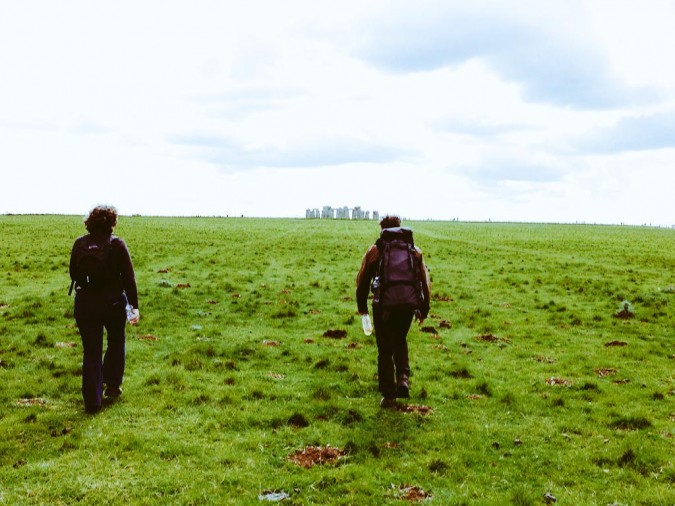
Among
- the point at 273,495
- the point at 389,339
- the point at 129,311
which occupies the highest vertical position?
the point at 129,311

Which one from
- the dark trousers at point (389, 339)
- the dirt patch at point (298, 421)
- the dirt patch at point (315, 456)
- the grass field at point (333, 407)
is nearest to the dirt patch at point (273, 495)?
the grass field at point (333, 407)

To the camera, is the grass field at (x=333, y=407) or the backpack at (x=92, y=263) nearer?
the grass field at (x=333, y=407)

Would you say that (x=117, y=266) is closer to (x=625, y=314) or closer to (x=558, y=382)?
(x=558, y=382)

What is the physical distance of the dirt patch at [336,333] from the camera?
1867 cm

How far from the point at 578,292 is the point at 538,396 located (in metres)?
18.5

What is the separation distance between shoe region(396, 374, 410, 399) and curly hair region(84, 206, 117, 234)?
22.2ft

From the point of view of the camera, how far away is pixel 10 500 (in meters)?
7.52

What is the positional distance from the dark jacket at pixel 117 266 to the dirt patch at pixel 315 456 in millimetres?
4360

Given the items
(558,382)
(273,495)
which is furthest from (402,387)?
(273,495)

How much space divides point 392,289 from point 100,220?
19.0 feet

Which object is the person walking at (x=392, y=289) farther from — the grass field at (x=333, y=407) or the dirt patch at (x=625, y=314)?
the dirt patch at (x=625, y=314)

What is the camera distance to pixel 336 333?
19.0m

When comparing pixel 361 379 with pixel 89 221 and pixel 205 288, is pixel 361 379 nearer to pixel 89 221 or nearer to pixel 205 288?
pixel 89 221

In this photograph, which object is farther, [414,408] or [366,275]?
[414,408]
